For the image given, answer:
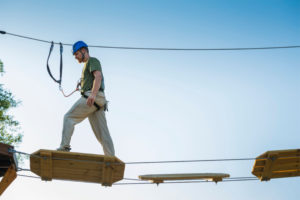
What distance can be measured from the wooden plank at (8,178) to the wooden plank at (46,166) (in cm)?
54

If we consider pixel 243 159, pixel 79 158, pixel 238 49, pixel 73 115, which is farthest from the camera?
pixel 238 49

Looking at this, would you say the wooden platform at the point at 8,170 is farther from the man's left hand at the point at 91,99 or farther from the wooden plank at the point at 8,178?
the man's left hand at the point at 91,99

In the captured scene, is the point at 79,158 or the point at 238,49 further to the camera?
the point at 238,49

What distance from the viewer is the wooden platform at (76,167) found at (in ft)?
19.0

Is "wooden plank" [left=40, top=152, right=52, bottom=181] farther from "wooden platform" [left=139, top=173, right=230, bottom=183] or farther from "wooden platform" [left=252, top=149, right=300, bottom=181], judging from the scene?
"wooden platform" [left=252, top=149, right=300, bottom=181]

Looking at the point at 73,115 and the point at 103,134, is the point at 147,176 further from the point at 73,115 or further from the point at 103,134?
the point at 73,115

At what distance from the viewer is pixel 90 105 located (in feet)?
20.3

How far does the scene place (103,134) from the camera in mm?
6379

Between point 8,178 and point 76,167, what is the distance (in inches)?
48.5

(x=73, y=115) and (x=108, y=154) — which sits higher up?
(x=73, y=115)

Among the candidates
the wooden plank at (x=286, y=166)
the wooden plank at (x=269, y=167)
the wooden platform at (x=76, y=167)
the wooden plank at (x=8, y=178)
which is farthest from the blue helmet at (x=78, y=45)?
the wooden plank at (x=286, y=166)

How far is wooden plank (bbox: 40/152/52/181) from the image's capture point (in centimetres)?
578

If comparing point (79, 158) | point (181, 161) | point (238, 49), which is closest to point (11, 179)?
point (79, 158)

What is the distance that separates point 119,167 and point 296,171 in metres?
3.71
